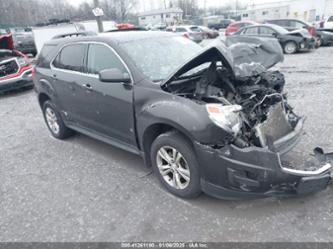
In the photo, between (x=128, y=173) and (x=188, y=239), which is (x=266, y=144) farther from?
(x=128, y=173)

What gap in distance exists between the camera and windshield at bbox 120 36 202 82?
3277mm

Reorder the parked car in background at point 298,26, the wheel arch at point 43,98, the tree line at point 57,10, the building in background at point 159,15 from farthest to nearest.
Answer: the building in background at point 159,15 < the tree line at point 57,10 < the parked car in background at point 298,26 < the wheel arch at point 43,98

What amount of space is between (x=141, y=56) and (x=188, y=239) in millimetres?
2132

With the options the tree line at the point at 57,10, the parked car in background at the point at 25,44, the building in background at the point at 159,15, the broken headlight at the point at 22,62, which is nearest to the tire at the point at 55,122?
the broken headlight at the point at 22,62

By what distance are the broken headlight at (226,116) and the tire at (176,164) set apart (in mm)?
411

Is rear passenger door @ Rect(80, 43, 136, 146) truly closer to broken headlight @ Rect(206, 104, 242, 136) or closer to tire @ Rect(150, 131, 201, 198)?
tire @ Rect(150, 131, 201, 198)

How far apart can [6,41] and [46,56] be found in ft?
16.0

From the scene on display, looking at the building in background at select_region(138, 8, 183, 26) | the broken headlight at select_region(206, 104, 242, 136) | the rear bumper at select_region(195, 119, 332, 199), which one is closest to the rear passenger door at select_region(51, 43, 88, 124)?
the broken headlight at select_region(206, 104, 242, 136)

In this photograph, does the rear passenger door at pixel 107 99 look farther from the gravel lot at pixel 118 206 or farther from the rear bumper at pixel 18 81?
the rear bumper at pixel 18 81

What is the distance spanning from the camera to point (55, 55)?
4.47 m

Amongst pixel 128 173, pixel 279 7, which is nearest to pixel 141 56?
pixel 128 173

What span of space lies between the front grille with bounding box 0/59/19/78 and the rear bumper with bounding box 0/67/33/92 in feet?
0.70

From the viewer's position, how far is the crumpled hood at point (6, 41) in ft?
27.2

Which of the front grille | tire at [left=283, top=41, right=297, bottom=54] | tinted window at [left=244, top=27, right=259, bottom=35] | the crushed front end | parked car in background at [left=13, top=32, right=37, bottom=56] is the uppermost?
the crushed front end
